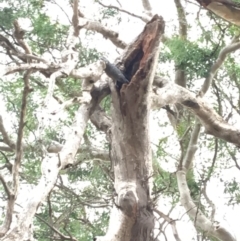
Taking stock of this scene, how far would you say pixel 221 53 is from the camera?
2.80 m

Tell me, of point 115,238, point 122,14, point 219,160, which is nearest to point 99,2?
point 122,14

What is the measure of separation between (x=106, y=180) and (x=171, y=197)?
18.9 inches

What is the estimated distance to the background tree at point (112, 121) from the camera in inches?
72.1

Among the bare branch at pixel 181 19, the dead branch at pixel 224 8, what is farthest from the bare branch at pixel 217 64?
the bare branch at pixel 181 19

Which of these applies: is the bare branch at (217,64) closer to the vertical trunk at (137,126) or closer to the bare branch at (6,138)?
the vertical trunk at (137,126)

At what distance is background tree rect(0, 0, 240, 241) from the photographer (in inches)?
72.1

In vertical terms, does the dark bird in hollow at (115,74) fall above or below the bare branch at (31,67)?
above

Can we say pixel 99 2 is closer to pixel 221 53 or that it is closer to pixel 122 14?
pixel 122 14

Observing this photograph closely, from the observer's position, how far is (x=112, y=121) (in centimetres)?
205

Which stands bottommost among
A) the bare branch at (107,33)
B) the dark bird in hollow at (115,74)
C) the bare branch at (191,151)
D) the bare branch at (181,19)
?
the dark bird in hollow at (115,74)

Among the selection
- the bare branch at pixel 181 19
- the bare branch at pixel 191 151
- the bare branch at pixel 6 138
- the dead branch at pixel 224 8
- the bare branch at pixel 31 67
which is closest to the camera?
the bare branch at pixel 31 67

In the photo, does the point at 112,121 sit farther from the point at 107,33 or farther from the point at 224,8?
the point at 107,33

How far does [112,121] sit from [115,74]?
0.63 ft

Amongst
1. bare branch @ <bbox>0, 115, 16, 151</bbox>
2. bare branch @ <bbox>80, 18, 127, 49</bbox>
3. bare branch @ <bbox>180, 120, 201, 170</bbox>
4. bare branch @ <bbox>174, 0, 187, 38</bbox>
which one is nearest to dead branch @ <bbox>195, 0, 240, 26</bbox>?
bare branch @ <bbox>80, 18, 127, 49</bbox>
